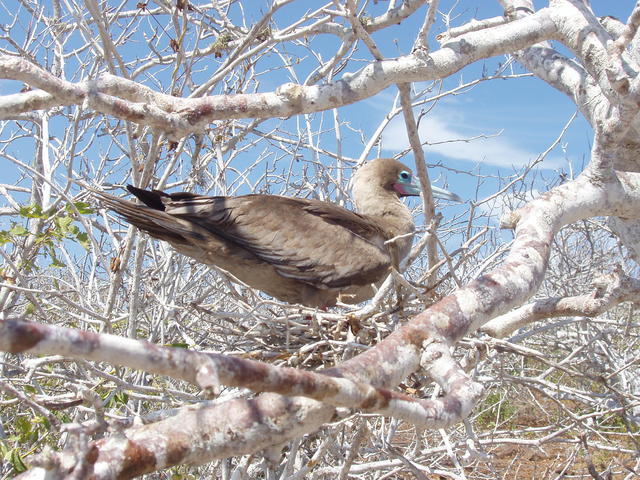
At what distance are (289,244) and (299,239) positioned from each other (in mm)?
71

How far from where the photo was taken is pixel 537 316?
2721 mm

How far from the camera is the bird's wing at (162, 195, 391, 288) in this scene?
13.0ft

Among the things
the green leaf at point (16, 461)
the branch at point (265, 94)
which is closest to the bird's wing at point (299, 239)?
the branch at point (265, 94)

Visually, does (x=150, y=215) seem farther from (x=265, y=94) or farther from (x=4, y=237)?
(x=265, y=94)

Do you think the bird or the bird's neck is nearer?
the bird

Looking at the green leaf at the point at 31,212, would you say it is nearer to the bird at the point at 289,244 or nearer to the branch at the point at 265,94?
the bird at the point at 289,244

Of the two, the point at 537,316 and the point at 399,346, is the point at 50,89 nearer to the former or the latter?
the point at 399,346

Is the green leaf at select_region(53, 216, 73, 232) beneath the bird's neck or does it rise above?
beneath

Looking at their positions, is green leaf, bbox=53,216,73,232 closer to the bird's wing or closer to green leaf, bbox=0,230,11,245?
green leaf, bbox=0,230,11,245

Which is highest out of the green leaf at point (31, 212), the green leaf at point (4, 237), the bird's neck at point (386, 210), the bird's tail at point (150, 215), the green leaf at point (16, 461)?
the bird's neck at point (386, 210)

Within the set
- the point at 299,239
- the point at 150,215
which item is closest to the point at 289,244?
the point at 299,239

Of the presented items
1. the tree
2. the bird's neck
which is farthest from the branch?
the bird's neck

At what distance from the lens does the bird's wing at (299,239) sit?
13.0ft

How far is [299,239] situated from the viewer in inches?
159
